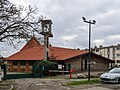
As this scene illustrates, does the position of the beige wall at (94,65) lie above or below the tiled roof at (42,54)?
below

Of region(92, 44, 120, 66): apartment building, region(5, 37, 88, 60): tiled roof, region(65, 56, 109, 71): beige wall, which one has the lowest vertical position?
region(65, 56, 109, 71): beige wall

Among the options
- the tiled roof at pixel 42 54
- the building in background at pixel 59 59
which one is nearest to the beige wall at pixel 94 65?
the building in background at pixel 59 59

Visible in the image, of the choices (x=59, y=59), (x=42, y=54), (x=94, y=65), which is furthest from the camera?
(x=42, y=54)

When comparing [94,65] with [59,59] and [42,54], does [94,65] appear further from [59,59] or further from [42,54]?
[42,54]

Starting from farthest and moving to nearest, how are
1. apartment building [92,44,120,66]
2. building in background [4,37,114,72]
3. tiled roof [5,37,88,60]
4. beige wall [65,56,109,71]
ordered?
apartment building [92,44,120,66] < tiled roof [5,37,88,60] < beige wall [65,56,109,71] < building in background [4,37,114,72]

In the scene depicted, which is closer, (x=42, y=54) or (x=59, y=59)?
(x=59, y=59)

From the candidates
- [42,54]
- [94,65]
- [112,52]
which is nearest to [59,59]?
[42,54]

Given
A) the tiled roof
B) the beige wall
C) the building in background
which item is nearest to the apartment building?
the beige wall

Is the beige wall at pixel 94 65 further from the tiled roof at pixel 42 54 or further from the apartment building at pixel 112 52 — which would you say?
the apartment building at pixel 112 52

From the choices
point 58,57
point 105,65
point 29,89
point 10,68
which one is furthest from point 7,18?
point 105,65

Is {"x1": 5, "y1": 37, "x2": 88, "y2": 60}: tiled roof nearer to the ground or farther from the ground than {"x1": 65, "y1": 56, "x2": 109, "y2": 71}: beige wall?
farther from the ground

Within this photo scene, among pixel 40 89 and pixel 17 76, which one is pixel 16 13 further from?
pixel 17 76

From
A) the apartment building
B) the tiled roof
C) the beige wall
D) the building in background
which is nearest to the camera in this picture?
the building in background

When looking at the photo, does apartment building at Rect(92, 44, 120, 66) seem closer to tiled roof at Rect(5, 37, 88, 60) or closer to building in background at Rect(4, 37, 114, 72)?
building in background at Rect(4, 37, 114, 72)
